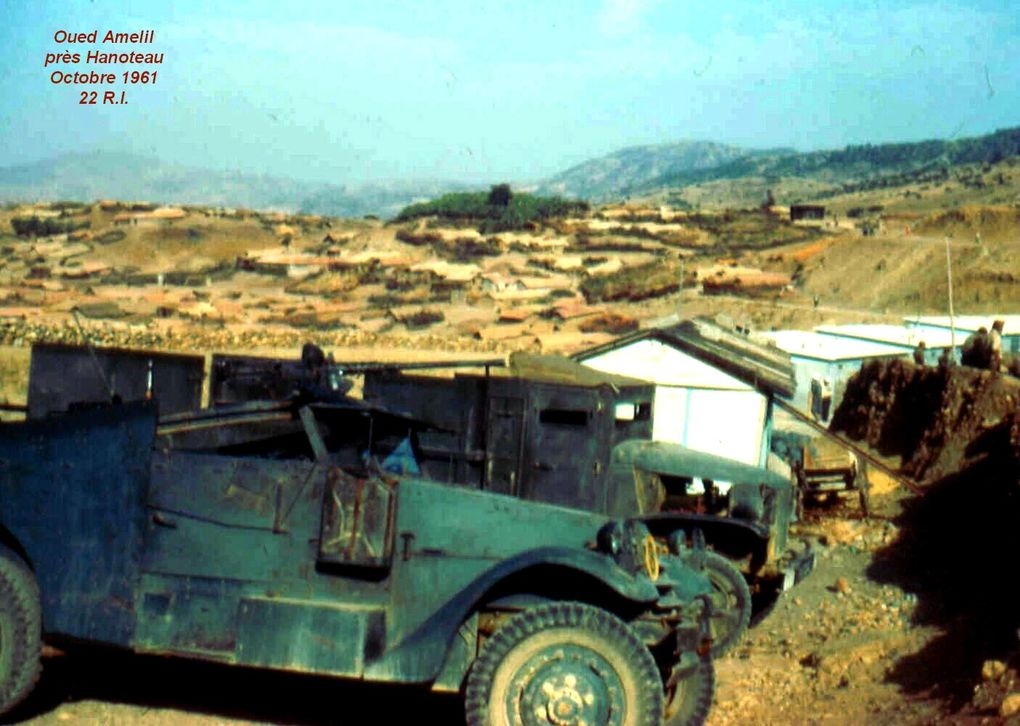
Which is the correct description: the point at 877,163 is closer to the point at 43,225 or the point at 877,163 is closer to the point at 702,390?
the point at 43,225

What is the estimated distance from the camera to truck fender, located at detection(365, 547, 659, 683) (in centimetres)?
584

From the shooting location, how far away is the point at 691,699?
21.8 feet

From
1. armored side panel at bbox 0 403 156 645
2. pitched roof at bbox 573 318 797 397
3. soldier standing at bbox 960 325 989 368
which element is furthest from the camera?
soldier standing at bbox 960 325 989 368

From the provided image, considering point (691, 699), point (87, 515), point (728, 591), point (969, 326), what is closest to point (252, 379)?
point (87, 515)

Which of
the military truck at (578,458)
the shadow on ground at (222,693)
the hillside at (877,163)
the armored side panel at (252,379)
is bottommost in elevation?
the shadow on ground at (222,693)

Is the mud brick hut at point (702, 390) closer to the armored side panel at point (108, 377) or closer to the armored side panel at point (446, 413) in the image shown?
the armored side panel at point (446, 413)

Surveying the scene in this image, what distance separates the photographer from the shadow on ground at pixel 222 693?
6832mm

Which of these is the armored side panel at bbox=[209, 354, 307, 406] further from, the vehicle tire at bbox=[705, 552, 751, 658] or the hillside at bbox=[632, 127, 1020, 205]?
the hillside at bbox=[632, 127, 1020, 205]

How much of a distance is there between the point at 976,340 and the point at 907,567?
8.61 m

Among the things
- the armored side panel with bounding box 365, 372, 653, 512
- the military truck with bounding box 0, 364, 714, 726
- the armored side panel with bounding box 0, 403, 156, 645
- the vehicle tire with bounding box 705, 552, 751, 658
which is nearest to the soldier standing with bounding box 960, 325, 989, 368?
the armored side panel with bounding box 365, 372, 653, 512

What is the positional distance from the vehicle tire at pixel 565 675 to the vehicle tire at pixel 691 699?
89 centimetres

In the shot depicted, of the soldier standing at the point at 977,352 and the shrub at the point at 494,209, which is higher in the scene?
the shrub at the point at 494,209

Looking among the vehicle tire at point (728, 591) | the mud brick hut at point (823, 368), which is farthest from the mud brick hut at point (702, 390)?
the mud brick hut at point (823, 368)

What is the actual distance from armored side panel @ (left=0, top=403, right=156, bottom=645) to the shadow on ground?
2.31 ft
